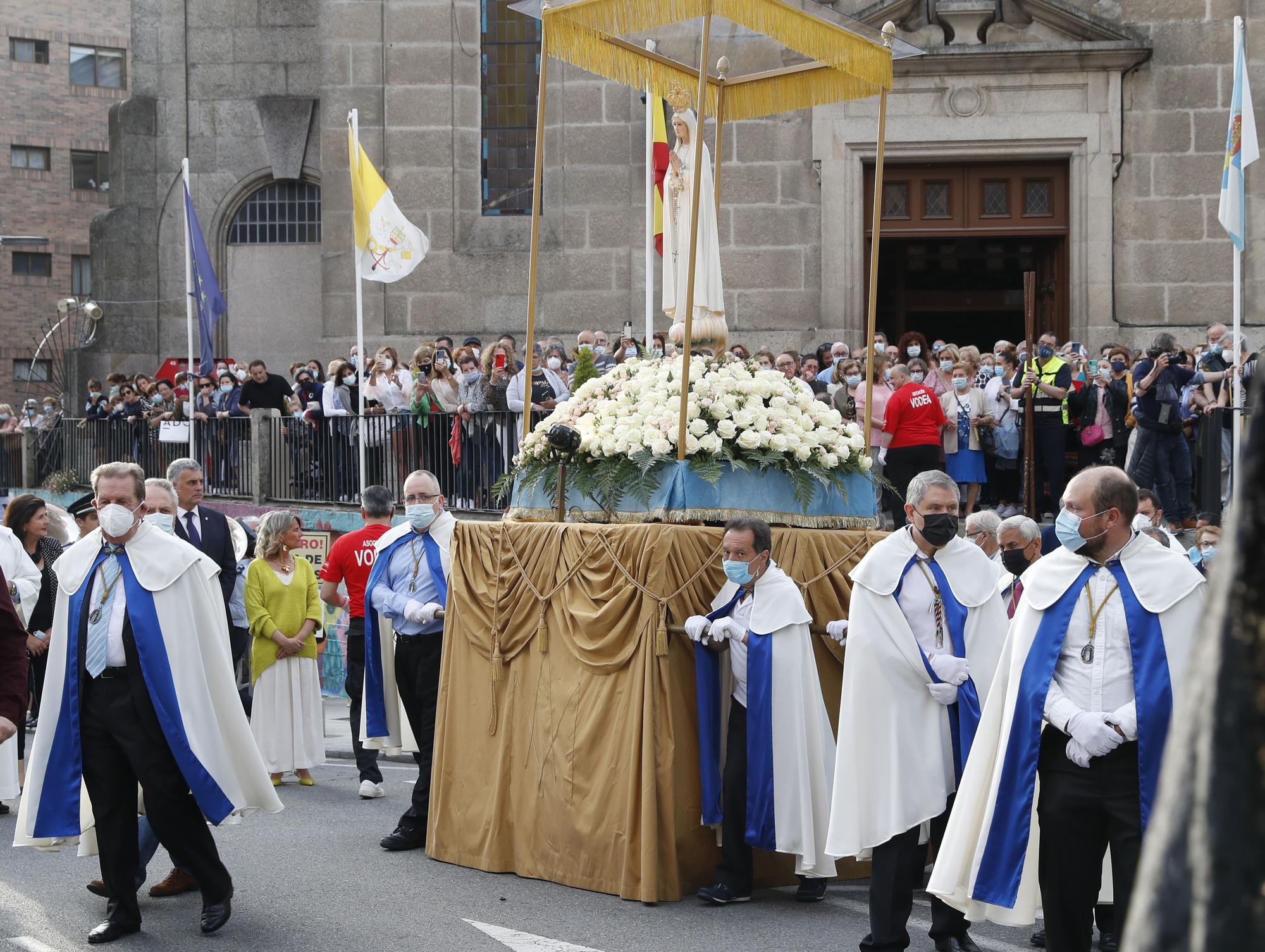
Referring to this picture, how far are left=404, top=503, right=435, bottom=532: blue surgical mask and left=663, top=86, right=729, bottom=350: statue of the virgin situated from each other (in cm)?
190

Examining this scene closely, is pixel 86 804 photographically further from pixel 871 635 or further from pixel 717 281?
pixel 717 281

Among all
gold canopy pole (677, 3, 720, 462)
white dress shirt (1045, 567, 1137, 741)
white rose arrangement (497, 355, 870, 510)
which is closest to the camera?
white dress shirt (1045, 567, 1137, 741)

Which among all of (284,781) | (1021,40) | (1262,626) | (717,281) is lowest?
(284,781)

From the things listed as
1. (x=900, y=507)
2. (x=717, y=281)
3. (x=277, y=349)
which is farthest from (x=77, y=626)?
(x=277, y=349)

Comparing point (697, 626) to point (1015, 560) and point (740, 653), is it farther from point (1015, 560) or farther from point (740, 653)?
point (1015, 560)

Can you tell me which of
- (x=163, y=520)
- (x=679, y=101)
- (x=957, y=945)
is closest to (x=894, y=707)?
(x=957, y=945)

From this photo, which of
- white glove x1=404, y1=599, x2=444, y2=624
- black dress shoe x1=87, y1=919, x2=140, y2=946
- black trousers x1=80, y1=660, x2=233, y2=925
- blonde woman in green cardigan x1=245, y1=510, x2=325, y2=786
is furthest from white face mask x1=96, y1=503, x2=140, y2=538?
blonde woman in green cardigan x1=245, y1=510, x2=325, y2=786

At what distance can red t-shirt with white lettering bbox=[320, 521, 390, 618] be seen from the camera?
11586 mm

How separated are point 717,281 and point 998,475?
7.52 metres

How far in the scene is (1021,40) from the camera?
68.5ft

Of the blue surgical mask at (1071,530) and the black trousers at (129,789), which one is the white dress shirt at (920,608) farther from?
the black trousers at (129,789)

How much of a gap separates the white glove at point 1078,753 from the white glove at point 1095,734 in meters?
0.01

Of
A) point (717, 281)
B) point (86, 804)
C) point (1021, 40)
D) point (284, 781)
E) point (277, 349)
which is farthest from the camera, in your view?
point (277, 349)

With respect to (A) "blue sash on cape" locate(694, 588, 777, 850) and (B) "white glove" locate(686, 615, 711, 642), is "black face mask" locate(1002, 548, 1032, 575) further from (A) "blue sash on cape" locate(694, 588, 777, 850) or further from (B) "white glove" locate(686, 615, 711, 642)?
(B) "white glove" locate(686, 615, 711, 642)
